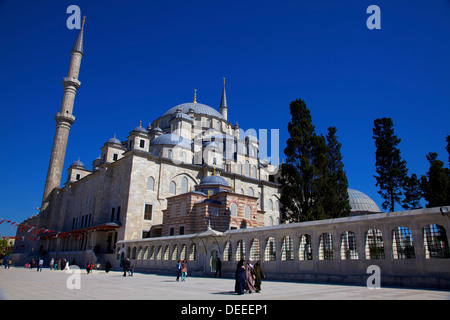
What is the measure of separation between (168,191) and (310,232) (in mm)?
17758

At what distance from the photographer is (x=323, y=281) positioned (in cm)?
1074

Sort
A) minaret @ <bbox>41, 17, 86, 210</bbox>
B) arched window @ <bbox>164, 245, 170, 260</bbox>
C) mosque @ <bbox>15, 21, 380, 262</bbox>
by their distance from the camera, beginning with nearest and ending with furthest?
1. arched window @ <bbox>164, 245, 170, 260</bbox>
2. mosque @ <bbox>15, 21, 380, 262</bbox>
3. minaret @ <bbox>41, 17, 86, 210</bbox>

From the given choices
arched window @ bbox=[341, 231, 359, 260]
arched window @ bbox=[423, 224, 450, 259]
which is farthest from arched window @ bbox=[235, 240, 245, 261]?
arched window @ bbox=[423, 224, 450, 259]

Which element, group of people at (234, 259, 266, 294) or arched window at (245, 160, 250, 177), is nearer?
group of people at (234, 259, 266, 294)

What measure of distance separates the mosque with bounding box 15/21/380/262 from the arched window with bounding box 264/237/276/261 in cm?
806

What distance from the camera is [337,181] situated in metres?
20.8

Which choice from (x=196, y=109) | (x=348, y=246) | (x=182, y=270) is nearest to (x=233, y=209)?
(x=182, y=270)

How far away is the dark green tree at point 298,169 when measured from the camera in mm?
18406

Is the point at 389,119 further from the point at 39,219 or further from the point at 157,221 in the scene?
the point at 39,219

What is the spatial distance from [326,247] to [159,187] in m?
18.0

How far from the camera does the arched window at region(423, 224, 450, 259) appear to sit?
898 centimetres

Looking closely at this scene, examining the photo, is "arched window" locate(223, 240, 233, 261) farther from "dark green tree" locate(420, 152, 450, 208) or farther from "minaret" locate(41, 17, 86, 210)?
"minaret" locate(41, 17, 86, 210)
